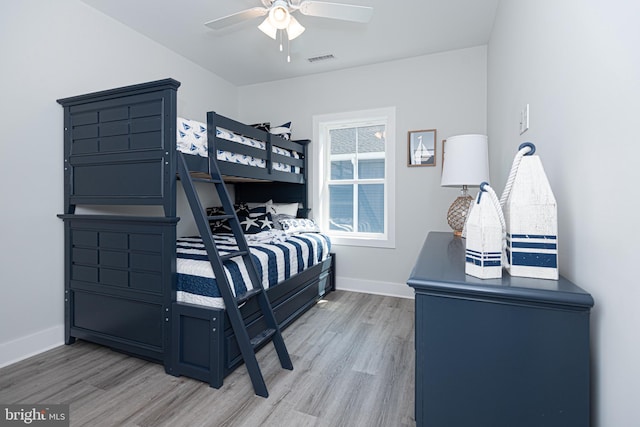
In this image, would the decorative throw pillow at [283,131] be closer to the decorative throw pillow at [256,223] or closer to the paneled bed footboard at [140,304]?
the decorative throw pillow at [256,223]

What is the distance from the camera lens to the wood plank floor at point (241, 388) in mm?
1529

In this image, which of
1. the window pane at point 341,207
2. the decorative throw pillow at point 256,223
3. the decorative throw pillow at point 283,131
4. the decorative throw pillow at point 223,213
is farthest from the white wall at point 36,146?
the window pane at point 341,207

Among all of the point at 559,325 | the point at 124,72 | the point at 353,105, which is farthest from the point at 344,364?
the point at 124,72

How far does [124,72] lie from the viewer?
2.73 metres

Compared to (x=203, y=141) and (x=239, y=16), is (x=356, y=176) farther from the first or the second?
(x=239, y=16)

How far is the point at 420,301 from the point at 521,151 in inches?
24.5

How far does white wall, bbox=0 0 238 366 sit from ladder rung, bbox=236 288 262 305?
1.53m

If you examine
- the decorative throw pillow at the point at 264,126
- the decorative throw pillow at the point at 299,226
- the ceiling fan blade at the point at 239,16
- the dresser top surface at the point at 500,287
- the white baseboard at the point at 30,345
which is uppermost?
the ceiling fan blade at the point at 239,16

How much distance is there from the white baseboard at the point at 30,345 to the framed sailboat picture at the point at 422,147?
3.44 metres

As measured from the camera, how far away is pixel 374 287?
11.7 ft

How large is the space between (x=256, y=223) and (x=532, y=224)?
2.59 m

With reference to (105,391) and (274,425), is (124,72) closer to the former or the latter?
(105,391)

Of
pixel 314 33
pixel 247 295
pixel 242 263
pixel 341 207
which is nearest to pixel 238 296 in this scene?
pixel 247 295

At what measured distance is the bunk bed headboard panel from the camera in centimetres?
185
